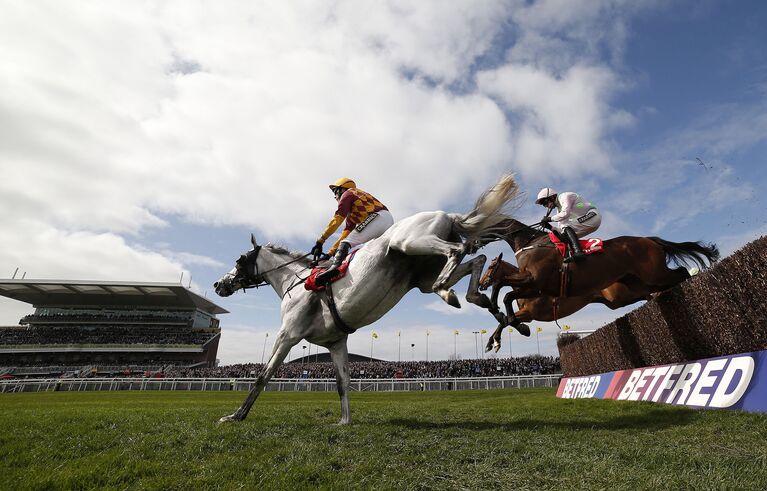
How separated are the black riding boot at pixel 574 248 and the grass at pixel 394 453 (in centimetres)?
256

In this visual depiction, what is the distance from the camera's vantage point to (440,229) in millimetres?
5496

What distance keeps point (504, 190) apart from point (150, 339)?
64904 millimetres

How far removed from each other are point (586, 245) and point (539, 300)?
1.93m

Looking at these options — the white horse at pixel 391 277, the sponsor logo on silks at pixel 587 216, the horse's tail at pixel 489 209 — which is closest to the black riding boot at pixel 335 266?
the white horse at pixel 391 277

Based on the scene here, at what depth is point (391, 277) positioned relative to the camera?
5.71 meters

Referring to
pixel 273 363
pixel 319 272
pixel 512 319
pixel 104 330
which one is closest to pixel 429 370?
pixel 512 319

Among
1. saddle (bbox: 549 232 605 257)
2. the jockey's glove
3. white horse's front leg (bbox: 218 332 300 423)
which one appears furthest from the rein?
saddle (bbox: 549 232 605 257)

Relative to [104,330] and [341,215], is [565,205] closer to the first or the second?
[341,215]

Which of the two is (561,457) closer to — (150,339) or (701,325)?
(701,325)

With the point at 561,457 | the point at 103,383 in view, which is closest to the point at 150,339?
the point at 103,383

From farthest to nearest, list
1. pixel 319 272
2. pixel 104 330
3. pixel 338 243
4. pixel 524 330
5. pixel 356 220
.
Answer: pixel 104 330 → pixel 524 330 → pixel 338 243 → pixel 356 220 → pixel 319 272

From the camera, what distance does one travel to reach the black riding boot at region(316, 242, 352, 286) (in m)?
6.05

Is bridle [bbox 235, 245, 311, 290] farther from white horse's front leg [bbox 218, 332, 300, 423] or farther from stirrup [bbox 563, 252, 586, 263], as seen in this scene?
stirrup [bbox 563, 252, 586, 263]

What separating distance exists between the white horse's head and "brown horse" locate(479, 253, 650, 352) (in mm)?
4289
